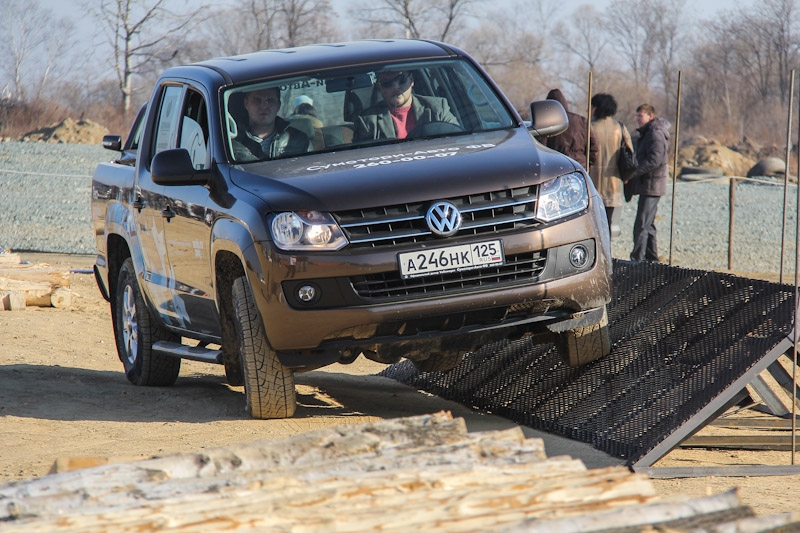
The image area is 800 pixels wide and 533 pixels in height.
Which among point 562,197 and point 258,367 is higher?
point 562,197

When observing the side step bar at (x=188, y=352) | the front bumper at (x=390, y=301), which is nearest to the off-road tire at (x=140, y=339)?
the side step bar at (x=188, y=352)

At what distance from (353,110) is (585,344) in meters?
1.84

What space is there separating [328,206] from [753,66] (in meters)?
67.1

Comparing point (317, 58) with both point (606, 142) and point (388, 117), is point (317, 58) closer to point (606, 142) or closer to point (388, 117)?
point (388, 117)

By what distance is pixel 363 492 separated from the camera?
3.33 meters

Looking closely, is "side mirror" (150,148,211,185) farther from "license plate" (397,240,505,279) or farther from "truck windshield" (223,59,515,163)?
"license plate" (397,240,505,279)

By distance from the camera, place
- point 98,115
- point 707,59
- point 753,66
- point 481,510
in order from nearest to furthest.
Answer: point 481,510 → point 98,115 → point 753,66 → point 707,59

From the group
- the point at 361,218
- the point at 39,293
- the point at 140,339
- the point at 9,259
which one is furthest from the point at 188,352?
the point at 9,259

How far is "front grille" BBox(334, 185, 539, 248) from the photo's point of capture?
216 inches

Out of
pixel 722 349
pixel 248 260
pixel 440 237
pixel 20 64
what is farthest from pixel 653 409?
pixel 20 64

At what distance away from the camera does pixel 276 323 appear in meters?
5.69

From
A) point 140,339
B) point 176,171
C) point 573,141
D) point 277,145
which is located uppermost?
point 277,145

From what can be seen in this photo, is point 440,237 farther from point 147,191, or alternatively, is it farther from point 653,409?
point 147,191

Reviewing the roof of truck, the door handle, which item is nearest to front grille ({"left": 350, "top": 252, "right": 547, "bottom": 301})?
the roof of truck
